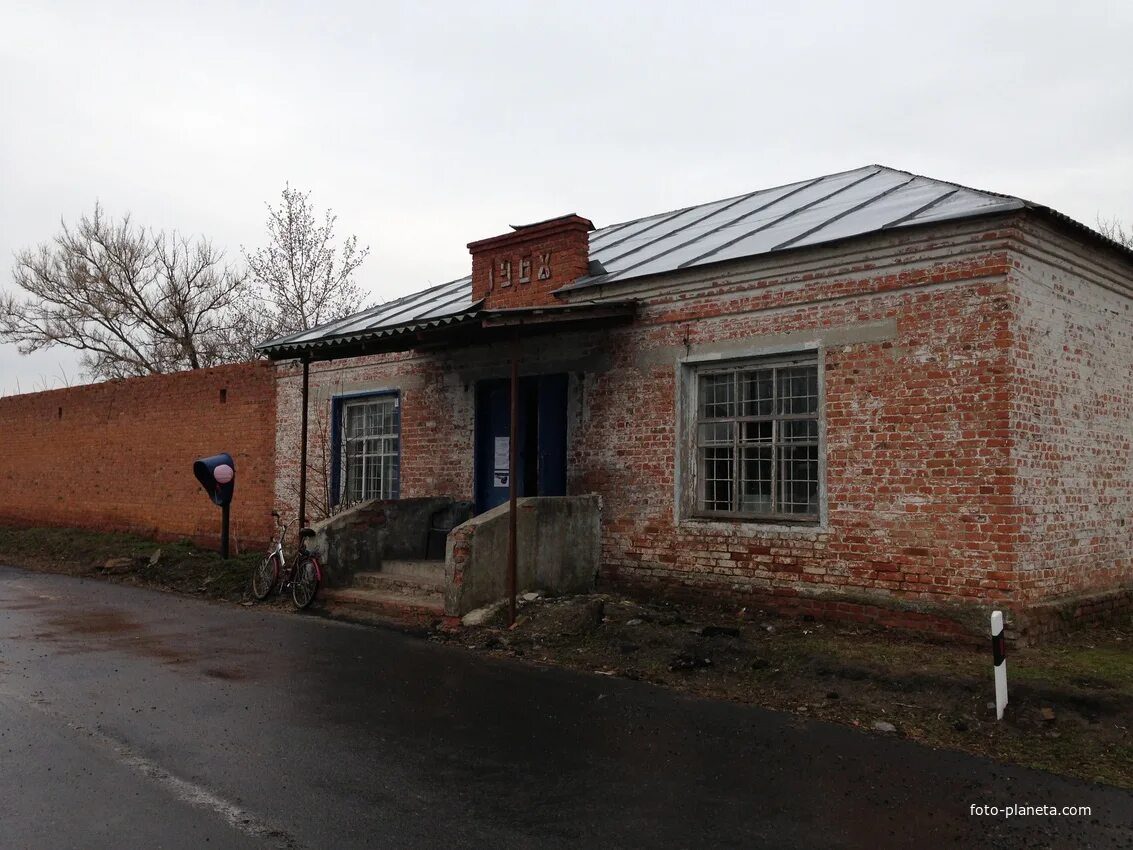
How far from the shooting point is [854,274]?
934cm

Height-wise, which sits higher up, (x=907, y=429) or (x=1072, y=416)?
(x=1072, y=416)

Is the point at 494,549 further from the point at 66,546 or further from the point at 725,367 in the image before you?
the point at 66,546

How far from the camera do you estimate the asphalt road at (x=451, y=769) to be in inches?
177

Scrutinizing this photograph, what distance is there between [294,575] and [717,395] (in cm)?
569

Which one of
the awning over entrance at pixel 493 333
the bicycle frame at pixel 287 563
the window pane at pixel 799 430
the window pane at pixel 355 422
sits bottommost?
the bicycle frame at pixel 287 563

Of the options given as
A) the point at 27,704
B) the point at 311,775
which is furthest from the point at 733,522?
the point at 27,704

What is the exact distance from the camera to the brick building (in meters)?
8.48

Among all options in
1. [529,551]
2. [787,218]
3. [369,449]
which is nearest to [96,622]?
[529,551]

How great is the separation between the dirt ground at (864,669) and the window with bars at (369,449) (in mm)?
5220

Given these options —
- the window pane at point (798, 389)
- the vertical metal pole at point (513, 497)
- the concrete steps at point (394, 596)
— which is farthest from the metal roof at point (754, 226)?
the concrete steps at point (394, 596)

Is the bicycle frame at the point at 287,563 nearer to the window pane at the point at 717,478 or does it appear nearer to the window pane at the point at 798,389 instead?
the window pane at the point at 717,478

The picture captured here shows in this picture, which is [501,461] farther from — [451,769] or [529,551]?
[451,769]

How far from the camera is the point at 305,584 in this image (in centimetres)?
1151

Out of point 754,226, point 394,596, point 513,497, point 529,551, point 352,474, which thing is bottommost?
point 394,596
